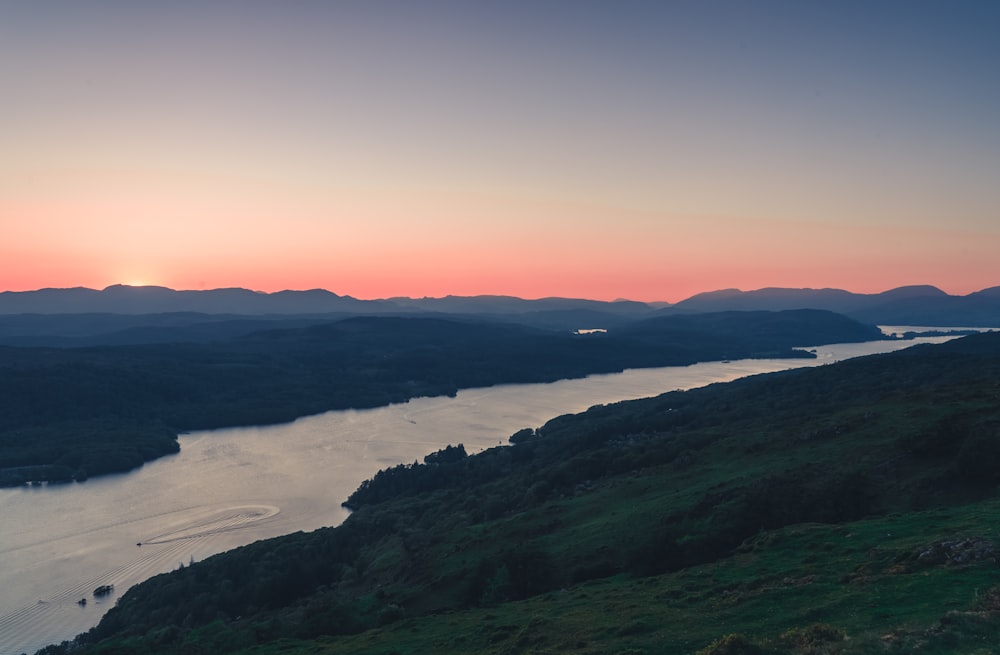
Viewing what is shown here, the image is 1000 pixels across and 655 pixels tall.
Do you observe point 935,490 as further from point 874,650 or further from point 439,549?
point 439,549

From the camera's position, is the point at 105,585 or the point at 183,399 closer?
the point at 105,585

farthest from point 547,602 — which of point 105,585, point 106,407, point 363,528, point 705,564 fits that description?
point 106,407

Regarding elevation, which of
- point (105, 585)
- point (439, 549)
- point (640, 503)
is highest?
point (640, 503)

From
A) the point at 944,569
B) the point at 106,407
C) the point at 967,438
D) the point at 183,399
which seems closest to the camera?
the point at 944,569

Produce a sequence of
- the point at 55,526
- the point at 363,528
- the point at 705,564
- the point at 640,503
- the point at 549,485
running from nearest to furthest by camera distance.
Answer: the point at 705,564 < the point at 640,503 < the point at 549,485 < the point at 363,528 < the point at 55,526

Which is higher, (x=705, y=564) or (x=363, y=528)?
(x=705, y=564)

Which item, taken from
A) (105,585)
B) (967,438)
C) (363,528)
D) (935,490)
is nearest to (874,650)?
(935,490)

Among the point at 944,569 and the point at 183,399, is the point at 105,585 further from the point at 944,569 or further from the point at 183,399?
the point at 183,399
